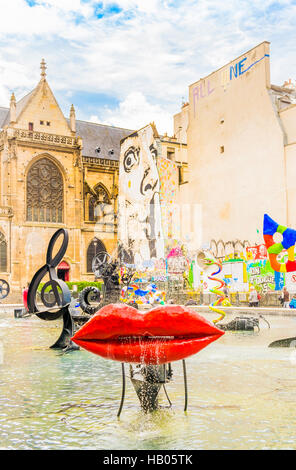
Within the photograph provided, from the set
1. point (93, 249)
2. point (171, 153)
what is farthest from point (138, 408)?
point (93, 249)

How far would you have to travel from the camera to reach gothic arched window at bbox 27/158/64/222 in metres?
49.3

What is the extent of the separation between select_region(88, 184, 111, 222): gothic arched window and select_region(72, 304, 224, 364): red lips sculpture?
4948 cm

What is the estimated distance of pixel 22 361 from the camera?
1015cm

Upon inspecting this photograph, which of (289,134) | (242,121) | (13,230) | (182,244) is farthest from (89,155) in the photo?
(289,134)

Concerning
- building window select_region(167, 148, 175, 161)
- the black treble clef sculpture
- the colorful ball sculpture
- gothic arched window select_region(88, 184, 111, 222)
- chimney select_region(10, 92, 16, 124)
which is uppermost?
chimney select_region(10, 92, 16, 124)

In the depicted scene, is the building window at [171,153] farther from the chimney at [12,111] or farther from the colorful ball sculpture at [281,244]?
the colorful ball sculpture at [281,244]

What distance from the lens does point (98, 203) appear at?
5491 cm

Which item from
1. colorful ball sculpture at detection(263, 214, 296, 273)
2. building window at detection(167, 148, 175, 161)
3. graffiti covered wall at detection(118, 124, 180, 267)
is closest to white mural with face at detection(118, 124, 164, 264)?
graffiti covered wall at detection(118, 124, 180, 267)

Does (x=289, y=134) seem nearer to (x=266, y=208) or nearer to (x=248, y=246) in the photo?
(x=266, y=208)

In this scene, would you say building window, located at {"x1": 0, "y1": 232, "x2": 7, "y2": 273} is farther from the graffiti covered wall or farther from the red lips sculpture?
the red lips sculpture

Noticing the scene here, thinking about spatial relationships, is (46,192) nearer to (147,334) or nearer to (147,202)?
(147,202)

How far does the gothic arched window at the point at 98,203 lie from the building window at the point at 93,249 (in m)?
3.05

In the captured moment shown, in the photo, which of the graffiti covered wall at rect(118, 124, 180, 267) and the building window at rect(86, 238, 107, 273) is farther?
the building window at rect(86, 238, 107, 273)

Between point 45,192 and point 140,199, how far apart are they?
13932 mm
